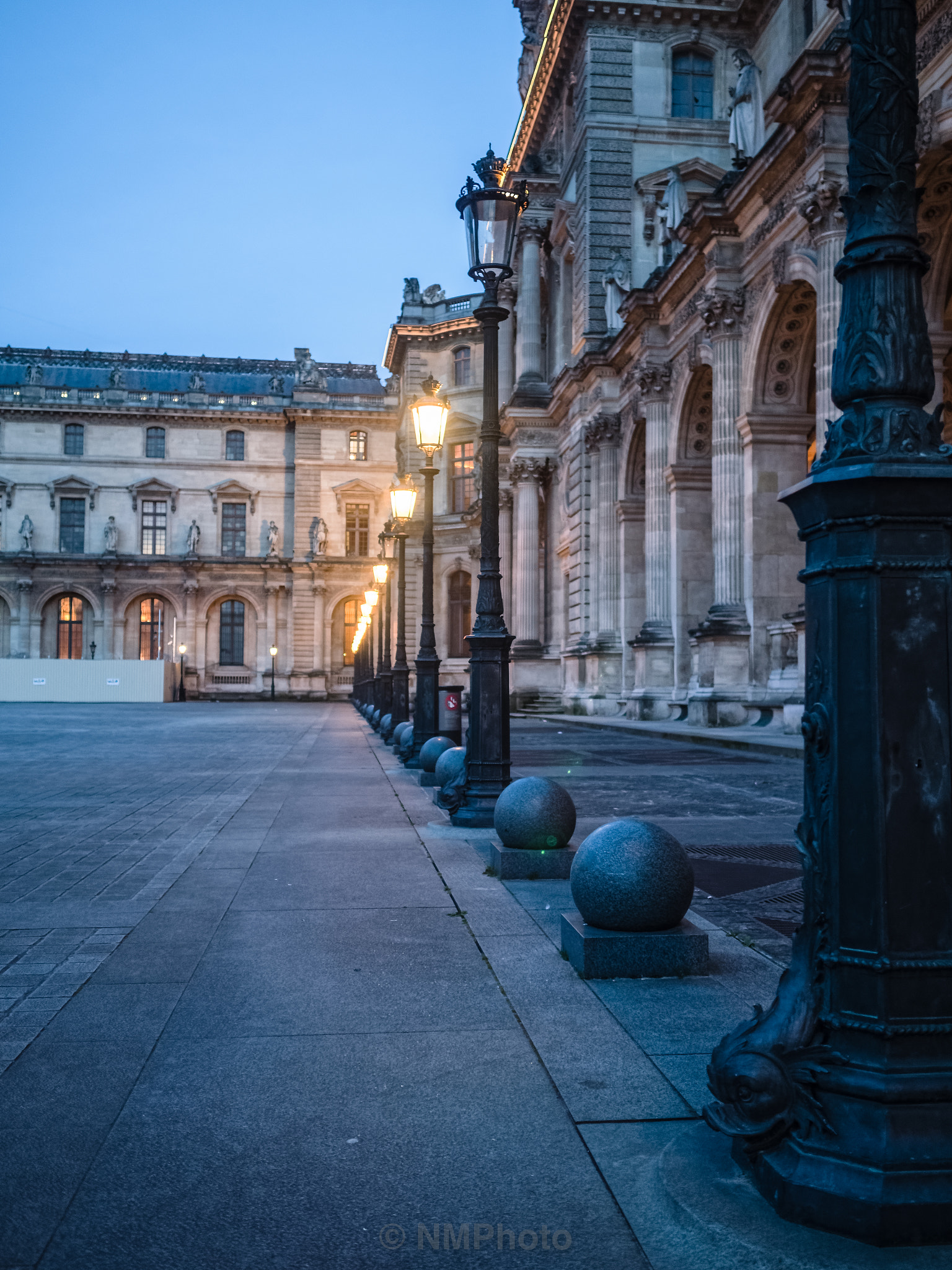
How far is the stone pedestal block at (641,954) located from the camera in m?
4.93

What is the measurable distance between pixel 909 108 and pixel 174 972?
14.2 feet

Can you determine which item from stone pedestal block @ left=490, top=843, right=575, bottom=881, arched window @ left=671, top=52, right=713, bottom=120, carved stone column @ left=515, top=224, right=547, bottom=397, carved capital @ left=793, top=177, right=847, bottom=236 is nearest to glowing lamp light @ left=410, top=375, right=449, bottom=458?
stone pedestal block @ left=490, top=843, right=575, bottom=881

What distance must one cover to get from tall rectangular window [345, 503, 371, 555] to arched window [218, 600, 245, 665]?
819cm

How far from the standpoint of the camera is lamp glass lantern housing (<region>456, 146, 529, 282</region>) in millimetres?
9719

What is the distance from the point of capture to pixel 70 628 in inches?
2840

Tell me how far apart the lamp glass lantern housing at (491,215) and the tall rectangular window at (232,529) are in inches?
2591

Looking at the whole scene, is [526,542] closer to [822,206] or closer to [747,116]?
[747,116]

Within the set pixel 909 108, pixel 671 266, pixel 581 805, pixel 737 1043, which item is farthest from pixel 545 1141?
pixel 671 266

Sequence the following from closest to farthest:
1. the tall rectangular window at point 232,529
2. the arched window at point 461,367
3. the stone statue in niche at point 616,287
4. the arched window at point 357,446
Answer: the stone statue in niche at point 616,287
the arched window at point 461,367
the arched window at point 357,446
the tall rectangular window at point 232,529

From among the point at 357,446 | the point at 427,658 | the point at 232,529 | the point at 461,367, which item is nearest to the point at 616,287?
the point at 427,658

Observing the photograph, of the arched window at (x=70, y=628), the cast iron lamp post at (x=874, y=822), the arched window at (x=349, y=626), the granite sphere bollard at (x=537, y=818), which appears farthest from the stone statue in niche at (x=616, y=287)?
the arched window at (x=70, y=628)

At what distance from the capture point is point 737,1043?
2998 millimetres

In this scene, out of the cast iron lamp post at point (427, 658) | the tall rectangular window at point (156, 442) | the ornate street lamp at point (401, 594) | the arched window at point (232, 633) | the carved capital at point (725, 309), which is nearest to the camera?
the cast iron lamp post at point (427, 658)

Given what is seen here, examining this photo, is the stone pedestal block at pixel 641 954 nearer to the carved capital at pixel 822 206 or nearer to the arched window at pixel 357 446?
the carved capital at pixel 822 206
